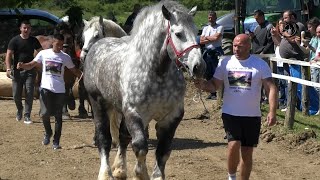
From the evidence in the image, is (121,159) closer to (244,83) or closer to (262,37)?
(244,83)

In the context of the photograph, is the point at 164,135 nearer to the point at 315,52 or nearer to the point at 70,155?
the point at 70,155

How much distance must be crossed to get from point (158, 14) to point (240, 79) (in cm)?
129

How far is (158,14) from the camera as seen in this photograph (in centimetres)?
842

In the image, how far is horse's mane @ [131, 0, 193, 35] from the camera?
8.07m

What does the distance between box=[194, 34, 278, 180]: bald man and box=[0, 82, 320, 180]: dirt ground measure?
1.60m

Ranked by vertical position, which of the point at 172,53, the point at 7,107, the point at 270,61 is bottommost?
the point at 7,107

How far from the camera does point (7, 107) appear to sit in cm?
1733

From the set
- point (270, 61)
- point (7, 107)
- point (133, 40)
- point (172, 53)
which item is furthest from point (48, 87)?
point (7, 107)

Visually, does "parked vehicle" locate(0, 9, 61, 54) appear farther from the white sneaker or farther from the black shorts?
the black shorts

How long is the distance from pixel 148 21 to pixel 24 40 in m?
6.46

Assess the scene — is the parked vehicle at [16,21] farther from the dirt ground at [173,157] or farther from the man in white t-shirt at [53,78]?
the man in white t-shirt at [53,78]

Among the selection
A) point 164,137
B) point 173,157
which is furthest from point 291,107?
point 164,137

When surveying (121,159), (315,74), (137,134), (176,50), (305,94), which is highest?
(176,50)

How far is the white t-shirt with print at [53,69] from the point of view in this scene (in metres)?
11.2
